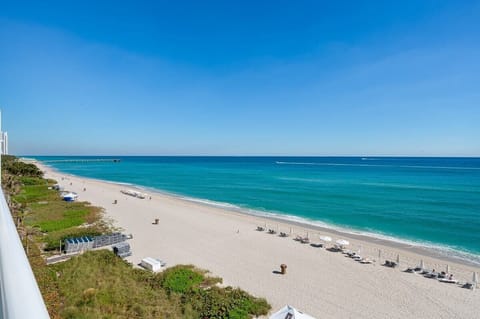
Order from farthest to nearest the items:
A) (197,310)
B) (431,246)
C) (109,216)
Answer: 1. (109,216)
2. (431,246)
3. (197,310)

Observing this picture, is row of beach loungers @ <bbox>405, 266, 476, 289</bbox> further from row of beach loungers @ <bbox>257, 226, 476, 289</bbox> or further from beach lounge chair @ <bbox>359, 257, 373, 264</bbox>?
beach lounge chair @ <bbox>359, 257, 373, 264</bbox>

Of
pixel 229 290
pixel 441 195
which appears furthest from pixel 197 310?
pixel 441 195

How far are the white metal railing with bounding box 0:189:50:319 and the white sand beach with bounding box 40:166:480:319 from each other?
11.3 metres

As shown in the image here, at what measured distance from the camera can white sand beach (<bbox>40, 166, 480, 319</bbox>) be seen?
11.4 meters

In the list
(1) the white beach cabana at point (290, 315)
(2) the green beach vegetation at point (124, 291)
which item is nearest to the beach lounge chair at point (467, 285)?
(1) the white beach cabana at point (290, 315)

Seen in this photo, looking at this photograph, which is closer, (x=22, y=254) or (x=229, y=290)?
(x=22, y=254)

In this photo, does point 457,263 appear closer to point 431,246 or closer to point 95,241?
point 431,246

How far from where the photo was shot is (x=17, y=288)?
1252 mm

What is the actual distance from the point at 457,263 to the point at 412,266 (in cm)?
393

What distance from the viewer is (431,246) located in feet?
66.4

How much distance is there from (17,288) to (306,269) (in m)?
15.3

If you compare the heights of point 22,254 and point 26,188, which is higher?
point 22,254

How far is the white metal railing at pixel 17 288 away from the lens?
3.60ft

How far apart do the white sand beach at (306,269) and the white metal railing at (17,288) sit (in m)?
11.3
